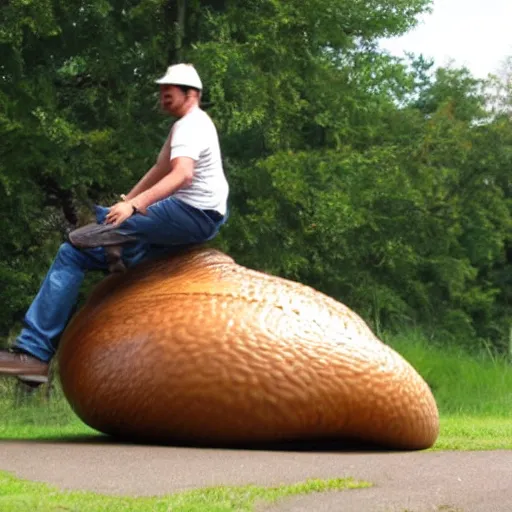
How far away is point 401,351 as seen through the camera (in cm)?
1524

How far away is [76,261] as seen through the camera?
7.37 m

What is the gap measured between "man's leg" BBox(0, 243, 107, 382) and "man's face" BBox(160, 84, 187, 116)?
94cm

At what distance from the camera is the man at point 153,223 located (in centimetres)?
709

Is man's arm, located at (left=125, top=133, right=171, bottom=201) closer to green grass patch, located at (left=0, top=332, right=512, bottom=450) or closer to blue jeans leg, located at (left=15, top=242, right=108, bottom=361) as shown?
blue jeans leg, located at (left=15, top=242, right=108, bottom=361)

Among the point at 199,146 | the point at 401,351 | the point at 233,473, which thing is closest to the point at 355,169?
the point at 401,351

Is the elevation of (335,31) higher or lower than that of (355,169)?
higher

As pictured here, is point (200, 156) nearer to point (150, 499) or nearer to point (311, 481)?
point (311, 481)

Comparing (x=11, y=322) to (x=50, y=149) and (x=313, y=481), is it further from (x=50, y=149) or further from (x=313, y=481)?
(x=313, y=481)

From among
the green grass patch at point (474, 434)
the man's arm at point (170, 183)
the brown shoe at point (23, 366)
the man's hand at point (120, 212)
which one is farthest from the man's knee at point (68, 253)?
the green grass patch at point (474, 434)

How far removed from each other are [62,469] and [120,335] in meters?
1.43

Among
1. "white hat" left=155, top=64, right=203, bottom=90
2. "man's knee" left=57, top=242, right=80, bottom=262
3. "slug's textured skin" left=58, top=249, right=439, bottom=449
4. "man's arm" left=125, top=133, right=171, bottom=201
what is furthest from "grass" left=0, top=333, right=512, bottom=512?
"white hat" left=155, top=64, right=203, bottom=90

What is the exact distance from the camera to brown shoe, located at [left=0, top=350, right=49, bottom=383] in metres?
7.02

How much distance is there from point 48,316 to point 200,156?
1.28 metres

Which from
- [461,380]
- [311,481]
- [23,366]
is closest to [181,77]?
[23,366]
